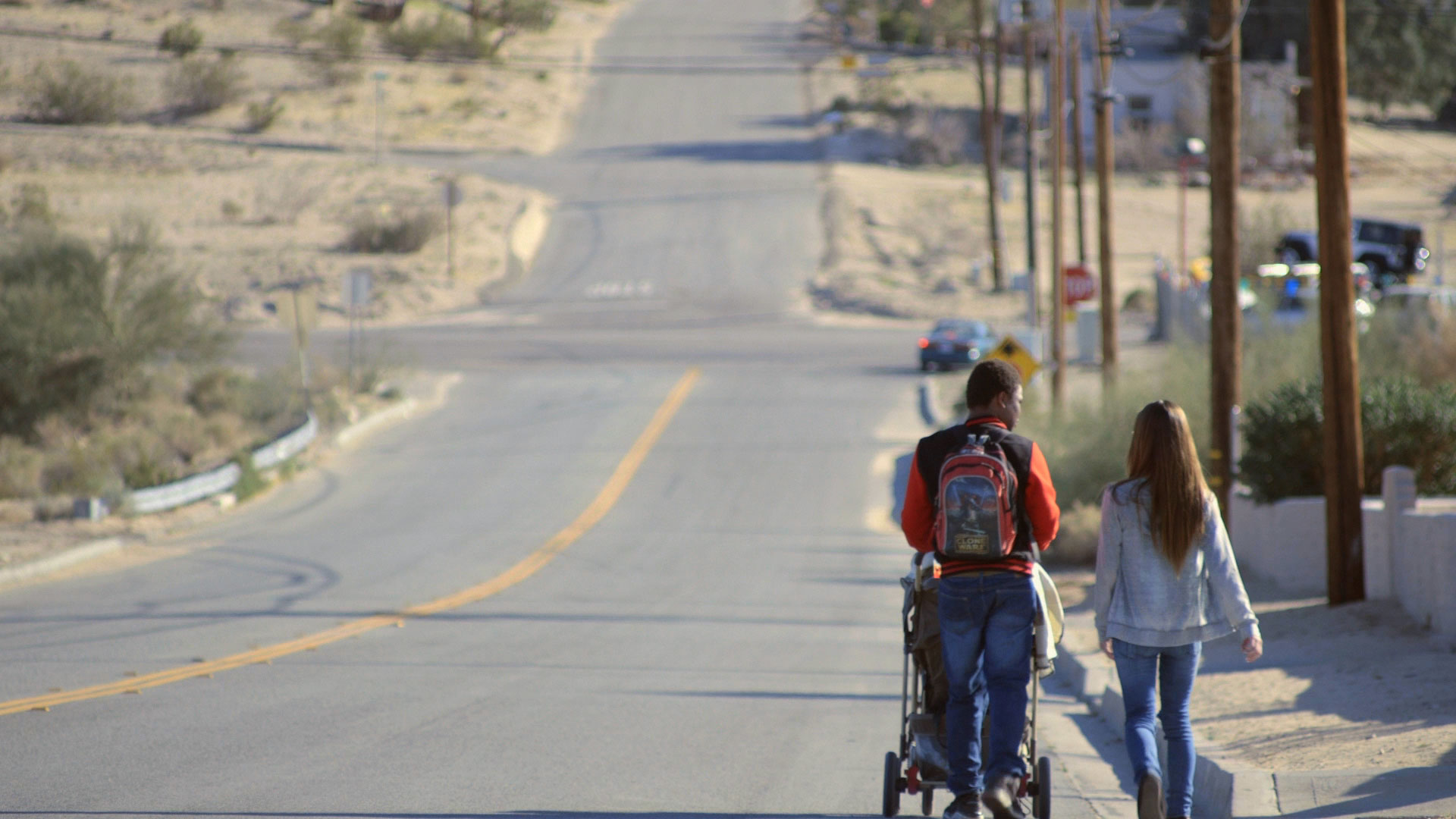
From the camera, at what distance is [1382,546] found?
11.2 m

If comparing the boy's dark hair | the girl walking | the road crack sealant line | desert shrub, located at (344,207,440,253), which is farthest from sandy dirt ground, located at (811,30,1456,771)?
desert shrub, located at (344,207,440,253)

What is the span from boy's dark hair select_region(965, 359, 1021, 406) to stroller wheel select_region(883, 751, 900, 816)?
4.97 ft

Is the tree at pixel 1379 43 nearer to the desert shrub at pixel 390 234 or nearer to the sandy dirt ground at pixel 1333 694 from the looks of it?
the desert shrub at pixel 390 234

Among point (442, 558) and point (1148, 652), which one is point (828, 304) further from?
point (1148, 652)

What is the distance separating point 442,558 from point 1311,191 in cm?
5714

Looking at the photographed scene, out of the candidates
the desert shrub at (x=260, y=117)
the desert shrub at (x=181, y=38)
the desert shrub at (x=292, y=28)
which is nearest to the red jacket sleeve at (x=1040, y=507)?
the desert shrub at (x=292, y=28)

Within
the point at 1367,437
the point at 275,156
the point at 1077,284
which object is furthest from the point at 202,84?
the point at 1367,437

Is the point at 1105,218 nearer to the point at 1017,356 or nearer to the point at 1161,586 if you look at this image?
the point at 1017,356

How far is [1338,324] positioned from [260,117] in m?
71.6

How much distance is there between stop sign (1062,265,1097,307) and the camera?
2850cm

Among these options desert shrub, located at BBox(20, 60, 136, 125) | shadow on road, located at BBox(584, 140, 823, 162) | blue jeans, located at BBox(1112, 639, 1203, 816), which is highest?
desert shrub, located at BBox(20, 60, 136, 125)

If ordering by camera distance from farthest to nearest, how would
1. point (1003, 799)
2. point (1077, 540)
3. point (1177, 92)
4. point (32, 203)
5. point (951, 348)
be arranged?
point (1177, 92), point (32, 203), point (951, 348), point (1077, 540), point (1003, 799)

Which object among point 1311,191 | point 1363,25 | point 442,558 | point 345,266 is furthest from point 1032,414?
point 1363,25

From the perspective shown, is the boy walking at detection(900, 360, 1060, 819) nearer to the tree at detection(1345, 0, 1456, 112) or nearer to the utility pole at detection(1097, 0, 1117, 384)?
the utility pole at detection(1097, 0, 1117, 384)
